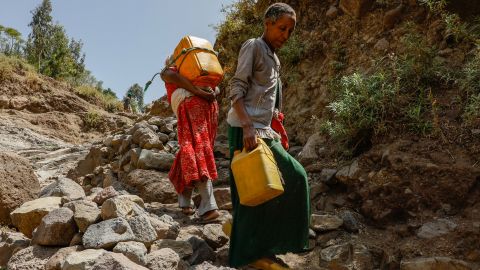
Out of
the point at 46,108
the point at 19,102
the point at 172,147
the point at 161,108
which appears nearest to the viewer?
the point at 172,147

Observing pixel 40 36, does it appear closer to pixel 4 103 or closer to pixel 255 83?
pixel 4 103

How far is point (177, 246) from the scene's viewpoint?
2.66 m

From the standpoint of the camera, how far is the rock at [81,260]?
2.08 meters

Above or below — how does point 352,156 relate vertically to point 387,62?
below

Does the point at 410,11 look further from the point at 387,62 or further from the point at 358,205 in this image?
the point at 358,205

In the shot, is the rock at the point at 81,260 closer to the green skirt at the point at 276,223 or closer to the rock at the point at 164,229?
the rock at the point at 164,229

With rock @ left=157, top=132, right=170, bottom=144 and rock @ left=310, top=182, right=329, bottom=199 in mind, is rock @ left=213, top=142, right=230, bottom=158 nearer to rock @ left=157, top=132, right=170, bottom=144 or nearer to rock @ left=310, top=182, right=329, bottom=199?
rock @ left=157, top=132, right=170, bottom=144

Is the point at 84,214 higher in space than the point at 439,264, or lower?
higher

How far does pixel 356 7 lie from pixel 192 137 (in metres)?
3.16

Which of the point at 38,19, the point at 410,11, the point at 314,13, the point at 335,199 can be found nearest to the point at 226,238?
the point at 335,199

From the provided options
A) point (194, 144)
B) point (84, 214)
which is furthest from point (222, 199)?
point (84, 214)

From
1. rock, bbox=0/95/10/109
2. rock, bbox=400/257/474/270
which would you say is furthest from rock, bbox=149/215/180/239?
rock, bbox=0/95/10/109

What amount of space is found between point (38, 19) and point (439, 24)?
96.4 feet

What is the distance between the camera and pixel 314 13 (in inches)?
250
